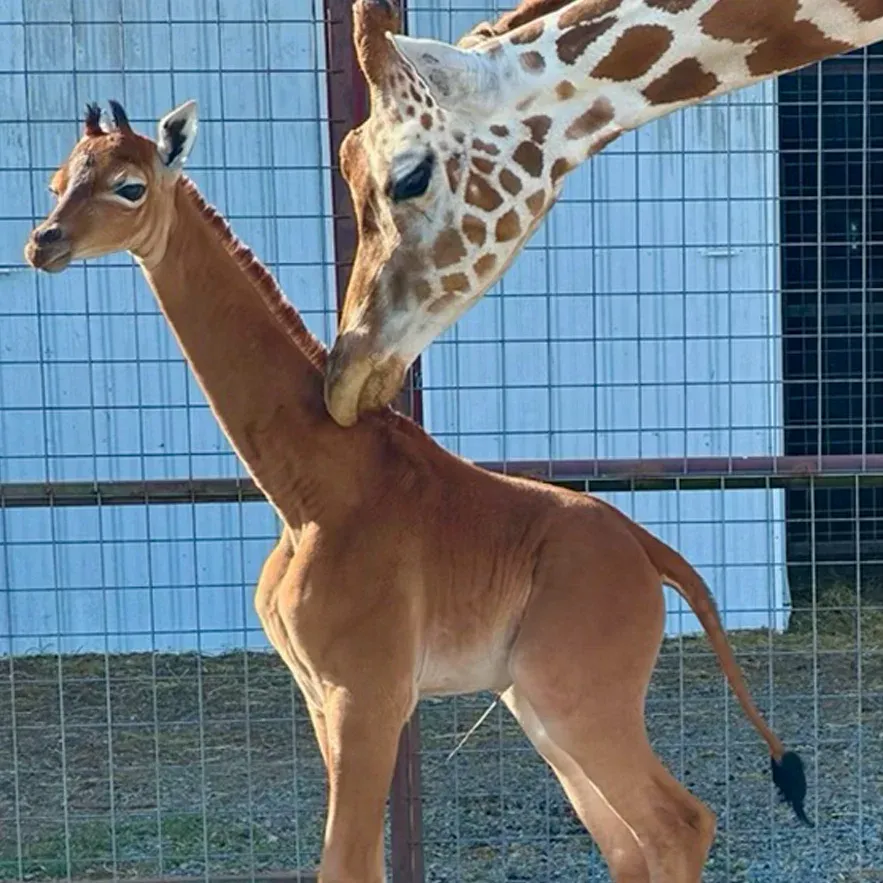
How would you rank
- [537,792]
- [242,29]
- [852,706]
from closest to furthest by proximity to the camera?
[537,792] → [852,706] → [242,29]

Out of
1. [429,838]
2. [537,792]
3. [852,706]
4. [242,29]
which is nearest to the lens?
[429,838]

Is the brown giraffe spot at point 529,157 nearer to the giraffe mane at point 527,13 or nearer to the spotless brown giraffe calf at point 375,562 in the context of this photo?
the giraffe mane at point 527,13

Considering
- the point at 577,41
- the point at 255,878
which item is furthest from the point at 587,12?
the point at 255,878

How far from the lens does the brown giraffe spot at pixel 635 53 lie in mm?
2754

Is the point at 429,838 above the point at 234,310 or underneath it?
underneath

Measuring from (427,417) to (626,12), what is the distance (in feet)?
14.6

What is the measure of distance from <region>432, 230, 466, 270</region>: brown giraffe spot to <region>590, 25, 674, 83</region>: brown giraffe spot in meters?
0.39

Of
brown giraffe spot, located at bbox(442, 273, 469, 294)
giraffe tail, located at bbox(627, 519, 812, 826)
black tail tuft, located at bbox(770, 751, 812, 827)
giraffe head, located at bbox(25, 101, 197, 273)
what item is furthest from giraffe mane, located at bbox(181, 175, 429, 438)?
black tail tuft, located at bbox(770, 751, 812, 827)

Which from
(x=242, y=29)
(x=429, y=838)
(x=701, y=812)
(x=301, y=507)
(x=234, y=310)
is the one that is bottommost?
(x=429, y=838)

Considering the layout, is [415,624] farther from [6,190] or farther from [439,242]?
[6,190]

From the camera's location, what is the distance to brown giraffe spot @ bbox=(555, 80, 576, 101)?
2.77 meters

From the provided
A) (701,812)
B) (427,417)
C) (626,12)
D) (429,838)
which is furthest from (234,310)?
(427,417)

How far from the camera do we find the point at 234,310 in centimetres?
356

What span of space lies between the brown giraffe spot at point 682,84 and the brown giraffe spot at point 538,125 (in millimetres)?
188
